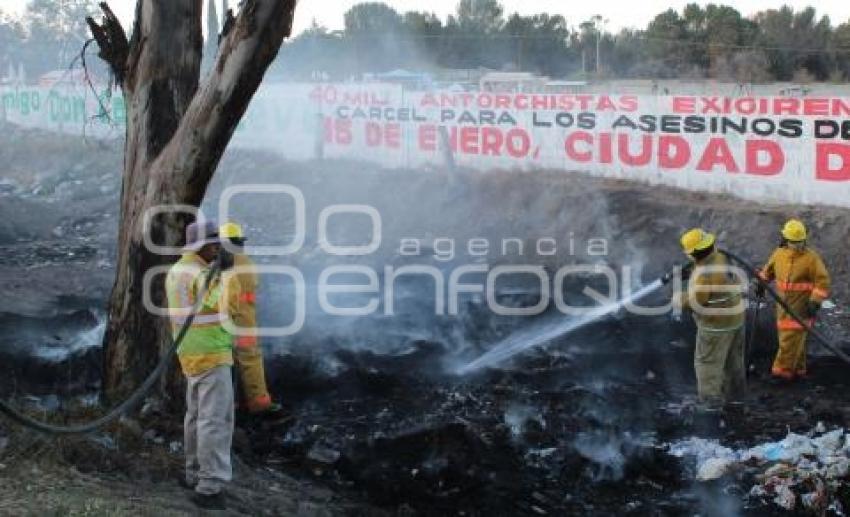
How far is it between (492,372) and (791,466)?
11.3 feet

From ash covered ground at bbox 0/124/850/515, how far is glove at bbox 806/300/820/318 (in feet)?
2.27

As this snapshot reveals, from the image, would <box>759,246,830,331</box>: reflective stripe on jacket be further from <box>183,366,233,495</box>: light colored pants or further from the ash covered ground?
<box>183,366,233,495</box>: light colored pants

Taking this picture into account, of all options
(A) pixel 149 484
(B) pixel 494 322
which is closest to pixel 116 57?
(A) pixel 149 484

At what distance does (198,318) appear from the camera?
5977 millimetres

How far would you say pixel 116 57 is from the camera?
24.3 ft

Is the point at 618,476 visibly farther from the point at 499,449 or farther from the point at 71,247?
the point at 71,247

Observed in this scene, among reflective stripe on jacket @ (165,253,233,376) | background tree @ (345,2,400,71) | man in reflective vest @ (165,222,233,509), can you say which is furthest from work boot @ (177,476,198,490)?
background tree @ (345,2,400,71)

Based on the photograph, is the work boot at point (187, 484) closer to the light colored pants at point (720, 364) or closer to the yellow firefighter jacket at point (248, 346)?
the yellow firefighter jacket at point (248, 346)

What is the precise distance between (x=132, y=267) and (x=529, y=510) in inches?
137

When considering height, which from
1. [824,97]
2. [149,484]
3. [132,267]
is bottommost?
[149,484]

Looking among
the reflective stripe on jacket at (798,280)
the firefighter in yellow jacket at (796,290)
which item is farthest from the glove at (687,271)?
the reflective stripe on jacket at (798,280)

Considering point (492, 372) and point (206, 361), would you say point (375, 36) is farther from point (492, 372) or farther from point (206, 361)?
point (206, 361)

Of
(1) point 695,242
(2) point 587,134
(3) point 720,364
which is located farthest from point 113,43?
(2) point 587,134

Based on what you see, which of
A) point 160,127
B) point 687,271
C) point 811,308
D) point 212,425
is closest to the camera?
point 212,425
